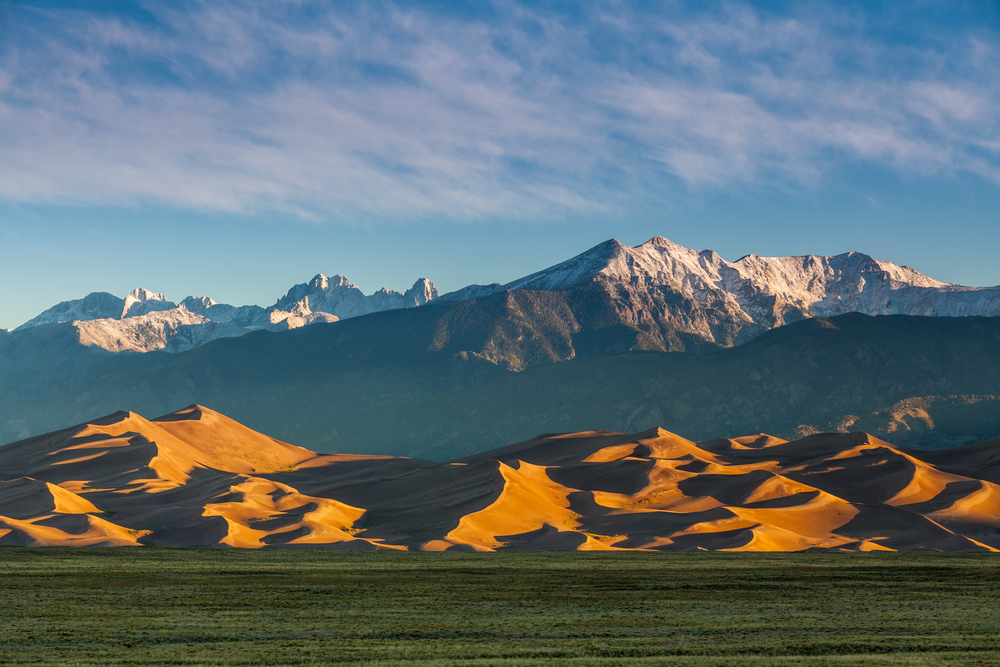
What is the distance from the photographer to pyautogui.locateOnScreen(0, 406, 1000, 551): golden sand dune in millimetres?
119438

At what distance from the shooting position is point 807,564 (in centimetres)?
8619

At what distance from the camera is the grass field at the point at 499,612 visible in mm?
39781

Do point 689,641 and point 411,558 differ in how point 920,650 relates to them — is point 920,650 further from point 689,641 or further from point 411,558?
point 411,558

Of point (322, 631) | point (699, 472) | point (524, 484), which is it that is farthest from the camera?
point (699, 472)

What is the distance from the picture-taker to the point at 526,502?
139375 millimetres

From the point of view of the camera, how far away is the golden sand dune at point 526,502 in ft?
392

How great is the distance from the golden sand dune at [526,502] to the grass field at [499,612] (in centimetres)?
3119

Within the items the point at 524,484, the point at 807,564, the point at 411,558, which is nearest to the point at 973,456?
the point at 524,484

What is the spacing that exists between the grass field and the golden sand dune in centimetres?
3119

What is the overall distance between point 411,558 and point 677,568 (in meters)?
30.0

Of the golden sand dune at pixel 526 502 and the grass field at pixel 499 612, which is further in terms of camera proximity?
the golden sand dune at pixel 526 502

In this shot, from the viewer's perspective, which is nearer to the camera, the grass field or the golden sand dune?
the grass field

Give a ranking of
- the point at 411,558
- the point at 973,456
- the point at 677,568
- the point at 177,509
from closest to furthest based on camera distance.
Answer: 1. the point at 677,568
2. the point at 411,558
3. the point at 177,509
4. the point at 973,456

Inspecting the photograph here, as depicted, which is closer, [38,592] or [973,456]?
[38,592]
